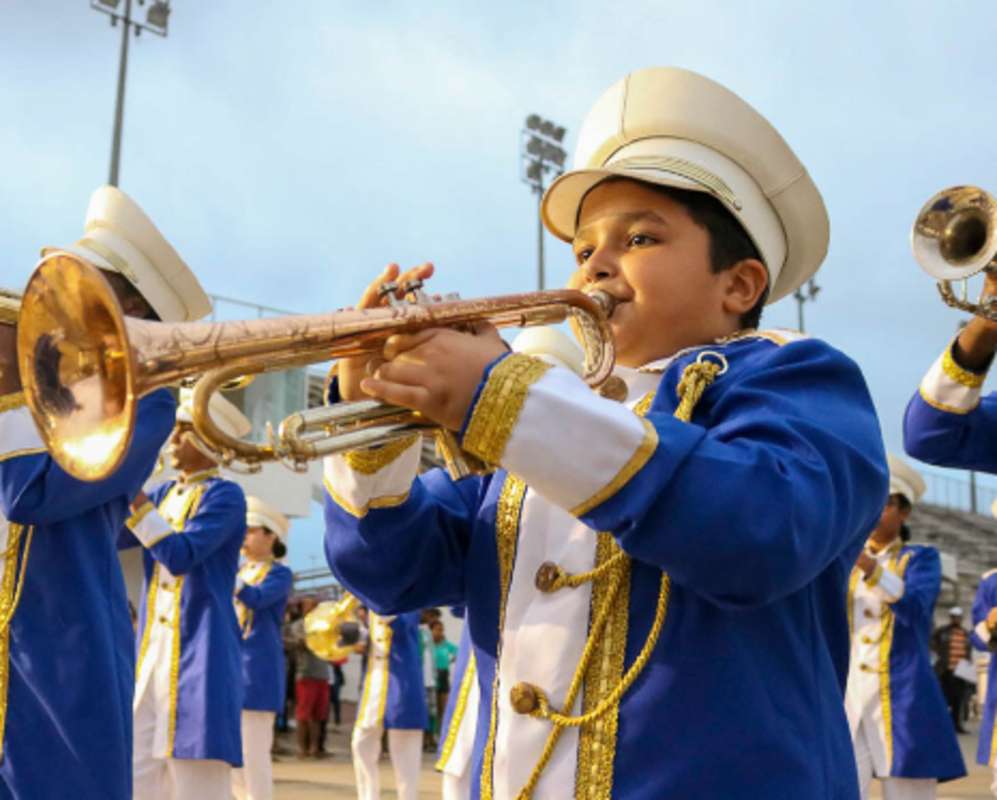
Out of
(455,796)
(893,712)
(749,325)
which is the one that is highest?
(749,325)

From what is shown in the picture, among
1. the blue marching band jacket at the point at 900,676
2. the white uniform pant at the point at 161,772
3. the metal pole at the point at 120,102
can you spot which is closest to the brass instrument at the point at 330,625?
the white uniform pant at the point at 161,772

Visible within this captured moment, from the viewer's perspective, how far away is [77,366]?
7.22ft

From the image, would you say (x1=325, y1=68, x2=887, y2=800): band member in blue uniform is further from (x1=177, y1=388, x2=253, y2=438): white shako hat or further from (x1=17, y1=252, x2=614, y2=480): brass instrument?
(x1=177, y1=388, x2=253, y2=438): white shako hat

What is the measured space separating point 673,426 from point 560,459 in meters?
Result: 0.19

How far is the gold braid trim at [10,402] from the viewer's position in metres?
3.96

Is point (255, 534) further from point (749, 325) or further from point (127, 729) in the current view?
point (749, 325)

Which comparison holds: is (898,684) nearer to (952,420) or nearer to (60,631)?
(952,420)

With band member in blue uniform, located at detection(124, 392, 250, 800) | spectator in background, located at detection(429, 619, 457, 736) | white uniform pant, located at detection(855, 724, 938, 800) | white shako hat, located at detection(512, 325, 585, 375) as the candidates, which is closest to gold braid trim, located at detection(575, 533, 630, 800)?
white shako hat, located at detection(512, 325, 585, 375)

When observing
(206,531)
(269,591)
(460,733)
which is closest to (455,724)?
(460,733)

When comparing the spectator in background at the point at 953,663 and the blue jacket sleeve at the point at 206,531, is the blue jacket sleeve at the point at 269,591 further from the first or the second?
the spectator in background at the point at 953,663

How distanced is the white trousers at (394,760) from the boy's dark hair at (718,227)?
8332 mm

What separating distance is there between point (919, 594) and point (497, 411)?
705 centimetres

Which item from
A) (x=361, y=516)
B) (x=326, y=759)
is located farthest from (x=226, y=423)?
(x=326, y=759)

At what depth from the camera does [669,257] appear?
2465mm
